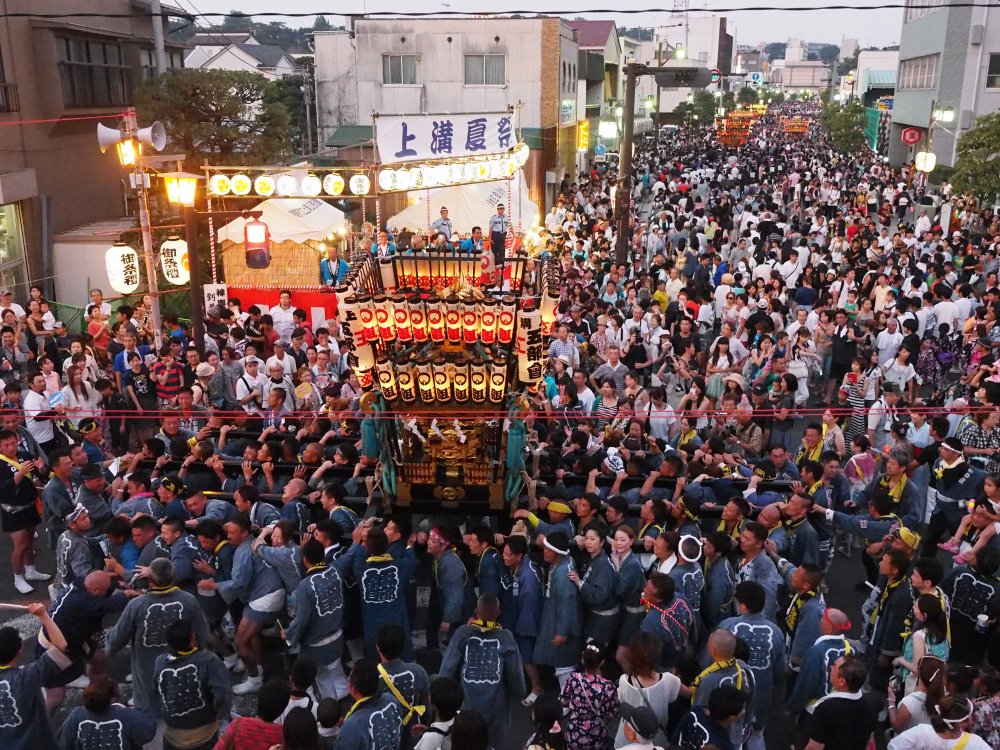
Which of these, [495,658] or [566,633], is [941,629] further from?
[495,658]

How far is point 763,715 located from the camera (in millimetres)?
5750

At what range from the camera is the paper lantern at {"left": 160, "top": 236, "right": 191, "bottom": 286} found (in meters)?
13.7

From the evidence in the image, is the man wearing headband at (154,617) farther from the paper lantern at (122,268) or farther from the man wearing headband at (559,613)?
the paper lantern at (122,268)

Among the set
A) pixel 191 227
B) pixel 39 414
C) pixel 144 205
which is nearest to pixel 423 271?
pixel 191 227

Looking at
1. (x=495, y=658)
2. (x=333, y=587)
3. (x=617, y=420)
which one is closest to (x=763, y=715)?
(x=495, y=658)

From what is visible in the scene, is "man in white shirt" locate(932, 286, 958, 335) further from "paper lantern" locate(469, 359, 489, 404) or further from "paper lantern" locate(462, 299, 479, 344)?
"paper lantern" locate(469, 359, 489, 404)

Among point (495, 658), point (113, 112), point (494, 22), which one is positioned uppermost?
point (494, 22)

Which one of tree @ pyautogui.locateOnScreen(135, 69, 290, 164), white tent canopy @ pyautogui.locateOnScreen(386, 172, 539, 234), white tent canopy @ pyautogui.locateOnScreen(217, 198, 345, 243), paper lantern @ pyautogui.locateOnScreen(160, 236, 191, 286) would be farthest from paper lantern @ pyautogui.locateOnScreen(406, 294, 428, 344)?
tree @ pyautogui.locateOnScreen(135, 69, 290, 164)

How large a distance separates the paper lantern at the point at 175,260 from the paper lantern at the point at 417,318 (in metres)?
6.29

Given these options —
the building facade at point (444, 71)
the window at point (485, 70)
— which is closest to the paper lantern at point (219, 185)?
the building facade at point (444, 71)

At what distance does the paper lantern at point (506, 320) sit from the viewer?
28.6 feet

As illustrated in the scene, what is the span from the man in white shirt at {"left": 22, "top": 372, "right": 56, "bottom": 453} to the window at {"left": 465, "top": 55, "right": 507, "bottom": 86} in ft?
83.8

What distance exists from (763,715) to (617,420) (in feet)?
14.5

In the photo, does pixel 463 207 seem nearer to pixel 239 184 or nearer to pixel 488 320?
pixel 239 184
